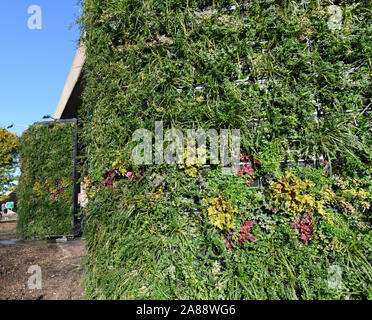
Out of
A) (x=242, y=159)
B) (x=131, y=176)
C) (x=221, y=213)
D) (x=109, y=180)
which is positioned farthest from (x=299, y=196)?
(x=109, y=180)

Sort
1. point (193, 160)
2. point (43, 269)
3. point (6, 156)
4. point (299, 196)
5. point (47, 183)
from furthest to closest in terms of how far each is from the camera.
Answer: point (6, 156)
point (47, 183)
point (43, 269)
point (193, 160)
point (299, 196)

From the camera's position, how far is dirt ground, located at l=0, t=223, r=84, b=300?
241cm

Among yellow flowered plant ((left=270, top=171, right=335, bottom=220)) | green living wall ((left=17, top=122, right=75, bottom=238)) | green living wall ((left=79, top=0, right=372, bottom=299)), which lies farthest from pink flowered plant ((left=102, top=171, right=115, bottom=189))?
green living wall ((left=17, top=122, right=75, bottom=238))

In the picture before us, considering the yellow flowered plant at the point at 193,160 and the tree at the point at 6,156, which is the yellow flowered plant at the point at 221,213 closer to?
the yellow flowered plant at the point at 193,160

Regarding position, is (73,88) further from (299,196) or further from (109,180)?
(299,196)

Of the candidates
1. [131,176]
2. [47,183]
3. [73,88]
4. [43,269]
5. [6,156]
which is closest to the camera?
[131,176]

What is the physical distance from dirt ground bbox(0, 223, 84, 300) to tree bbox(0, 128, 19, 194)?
1432 centimetres

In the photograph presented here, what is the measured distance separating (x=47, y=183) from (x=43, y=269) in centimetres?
232

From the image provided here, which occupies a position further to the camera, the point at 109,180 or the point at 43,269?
the point at 43,269

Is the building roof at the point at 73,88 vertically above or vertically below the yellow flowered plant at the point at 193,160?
above

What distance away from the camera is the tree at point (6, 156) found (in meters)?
15.3

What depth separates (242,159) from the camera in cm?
222

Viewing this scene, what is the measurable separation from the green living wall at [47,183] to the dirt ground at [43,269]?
1.29ft

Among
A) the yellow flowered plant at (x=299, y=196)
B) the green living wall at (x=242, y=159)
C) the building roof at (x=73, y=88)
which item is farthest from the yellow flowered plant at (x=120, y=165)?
the building roof at (x=73, y=88)
